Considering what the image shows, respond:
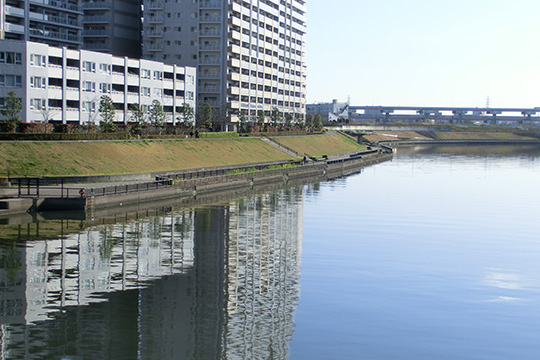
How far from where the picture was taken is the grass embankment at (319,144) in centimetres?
12330

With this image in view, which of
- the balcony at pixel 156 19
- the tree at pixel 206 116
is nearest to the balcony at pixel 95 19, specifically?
the balcony at pixel 156 19

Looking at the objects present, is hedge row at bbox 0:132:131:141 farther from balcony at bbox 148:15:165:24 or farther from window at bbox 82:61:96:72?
balcony at bbox 148:15:165:24

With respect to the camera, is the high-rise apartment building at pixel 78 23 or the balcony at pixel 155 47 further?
the balcony at pixel 155 47

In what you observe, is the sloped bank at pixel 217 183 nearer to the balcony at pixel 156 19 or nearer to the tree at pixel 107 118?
the tree at pixel 107 118

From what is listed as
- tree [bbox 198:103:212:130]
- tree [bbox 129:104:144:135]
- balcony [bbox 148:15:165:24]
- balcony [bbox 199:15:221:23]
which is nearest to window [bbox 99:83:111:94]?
tree [bbox 129:104:144:135]

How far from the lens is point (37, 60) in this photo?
287 feet

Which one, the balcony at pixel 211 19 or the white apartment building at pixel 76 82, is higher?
the balcony at pixel 211 19

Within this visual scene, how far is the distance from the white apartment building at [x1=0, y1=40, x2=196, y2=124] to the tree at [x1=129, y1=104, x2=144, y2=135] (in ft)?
3.74

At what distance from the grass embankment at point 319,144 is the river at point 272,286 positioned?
64287 mm

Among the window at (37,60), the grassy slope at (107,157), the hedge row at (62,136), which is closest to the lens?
the grassy slope at (107,157)

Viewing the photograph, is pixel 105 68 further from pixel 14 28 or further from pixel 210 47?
pixel 210 47

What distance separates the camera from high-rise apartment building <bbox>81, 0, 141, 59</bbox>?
125875 millimetres

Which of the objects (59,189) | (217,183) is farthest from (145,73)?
(59,189)

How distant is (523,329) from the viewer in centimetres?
2723
